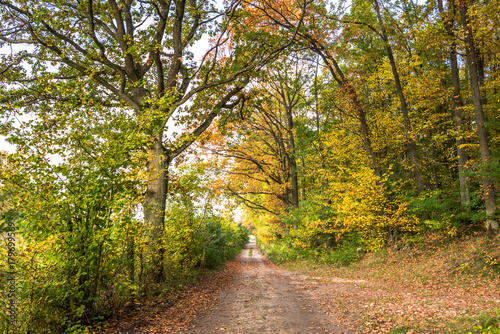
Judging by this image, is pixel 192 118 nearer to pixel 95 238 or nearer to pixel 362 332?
pixel 95 238

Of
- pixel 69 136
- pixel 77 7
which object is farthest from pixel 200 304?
pixel 77 7

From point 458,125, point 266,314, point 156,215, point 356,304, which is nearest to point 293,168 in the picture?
point 458,125

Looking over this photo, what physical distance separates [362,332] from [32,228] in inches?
216

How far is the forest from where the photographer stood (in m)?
4.15

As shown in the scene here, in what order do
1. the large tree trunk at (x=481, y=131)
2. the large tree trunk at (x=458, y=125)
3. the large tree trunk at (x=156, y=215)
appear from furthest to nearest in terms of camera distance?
the large tree trunk at (x=458, y=125), the large tree trunk at (x=481, y=131), the large tree trunk at (x=156, y=215)

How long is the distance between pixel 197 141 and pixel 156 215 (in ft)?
10.9

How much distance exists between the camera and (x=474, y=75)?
328 inches

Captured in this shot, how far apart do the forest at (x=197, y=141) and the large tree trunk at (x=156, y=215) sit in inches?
2.6

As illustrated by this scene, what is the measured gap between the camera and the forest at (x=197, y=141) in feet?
13.6

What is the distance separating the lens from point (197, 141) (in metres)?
9.34

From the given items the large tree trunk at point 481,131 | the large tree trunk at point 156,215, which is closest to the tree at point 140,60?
the large tree trunk at point 156,215

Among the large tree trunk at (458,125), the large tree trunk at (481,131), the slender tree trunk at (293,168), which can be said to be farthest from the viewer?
the slender tree trunk at (293,168)

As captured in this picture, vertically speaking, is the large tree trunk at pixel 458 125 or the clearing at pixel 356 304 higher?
the large tree trunk at pixel 458 125

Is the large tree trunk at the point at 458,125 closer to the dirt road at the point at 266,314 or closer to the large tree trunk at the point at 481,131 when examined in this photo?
the large tree trunk at the point at 481,131
